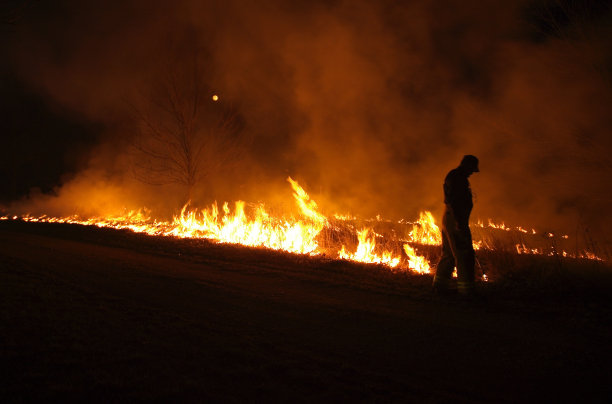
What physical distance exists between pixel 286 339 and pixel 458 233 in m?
3.32

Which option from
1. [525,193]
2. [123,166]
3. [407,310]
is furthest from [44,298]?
[123,166]

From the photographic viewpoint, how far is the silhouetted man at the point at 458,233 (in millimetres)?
5855

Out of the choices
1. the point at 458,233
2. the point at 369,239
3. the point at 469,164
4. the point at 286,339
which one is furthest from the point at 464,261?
the point at 369,239

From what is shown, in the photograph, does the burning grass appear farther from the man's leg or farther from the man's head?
the man's head

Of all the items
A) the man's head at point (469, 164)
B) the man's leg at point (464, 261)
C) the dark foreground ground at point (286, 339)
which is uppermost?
the man's head at point (469, 164)

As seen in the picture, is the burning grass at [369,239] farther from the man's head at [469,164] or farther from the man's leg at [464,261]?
the man's head at [469,164]

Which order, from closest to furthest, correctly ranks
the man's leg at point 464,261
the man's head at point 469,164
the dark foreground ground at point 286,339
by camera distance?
the dark foreground ground at point 286,339 < the man's leg at point 464,261 < the man's head at point 469,164

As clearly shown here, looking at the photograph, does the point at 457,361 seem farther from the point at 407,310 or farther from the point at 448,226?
the point at 448,226

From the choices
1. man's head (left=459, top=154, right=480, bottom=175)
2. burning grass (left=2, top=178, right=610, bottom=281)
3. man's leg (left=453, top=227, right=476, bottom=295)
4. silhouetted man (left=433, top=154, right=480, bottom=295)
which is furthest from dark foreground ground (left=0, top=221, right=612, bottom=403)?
man's head (left=459, top=154, right=480, bottom=175)

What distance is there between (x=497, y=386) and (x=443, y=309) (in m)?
2.14

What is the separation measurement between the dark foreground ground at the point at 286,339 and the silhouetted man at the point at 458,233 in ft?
1.21

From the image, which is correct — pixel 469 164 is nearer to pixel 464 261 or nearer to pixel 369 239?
pixel 464 261

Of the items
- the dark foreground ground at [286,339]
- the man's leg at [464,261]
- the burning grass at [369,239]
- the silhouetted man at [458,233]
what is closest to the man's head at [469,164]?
the silhouetted man at [458,233]

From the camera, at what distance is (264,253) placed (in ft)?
30.8
